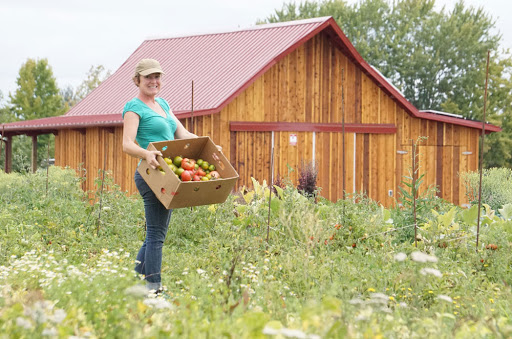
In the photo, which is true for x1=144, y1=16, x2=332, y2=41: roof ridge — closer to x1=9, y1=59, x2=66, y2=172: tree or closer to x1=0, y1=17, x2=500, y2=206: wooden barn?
x1=0, y1=17, x2=500, y2=206: wooden barn

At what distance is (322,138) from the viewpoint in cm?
1589

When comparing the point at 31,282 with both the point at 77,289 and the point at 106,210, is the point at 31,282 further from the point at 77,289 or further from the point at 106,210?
the point at 106,210

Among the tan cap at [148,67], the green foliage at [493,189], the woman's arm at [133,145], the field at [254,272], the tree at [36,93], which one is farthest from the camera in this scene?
the tree at [36,93]

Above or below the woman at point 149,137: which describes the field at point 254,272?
below

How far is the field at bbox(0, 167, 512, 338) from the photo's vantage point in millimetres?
3131

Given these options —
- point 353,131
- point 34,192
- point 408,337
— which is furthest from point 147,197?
point 353,131

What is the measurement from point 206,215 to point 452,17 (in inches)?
1334

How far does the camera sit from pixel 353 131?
1630cm

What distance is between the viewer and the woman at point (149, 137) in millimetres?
5227

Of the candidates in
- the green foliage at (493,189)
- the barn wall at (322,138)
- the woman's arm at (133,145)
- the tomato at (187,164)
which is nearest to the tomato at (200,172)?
the tomato at (187,164)

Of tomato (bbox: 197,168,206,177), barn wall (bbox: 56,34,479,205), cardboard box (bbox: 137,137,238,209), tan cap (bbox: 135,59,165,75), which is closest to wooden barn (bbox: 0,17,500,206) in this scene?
barn wall (bbox: 56,34,479,205)

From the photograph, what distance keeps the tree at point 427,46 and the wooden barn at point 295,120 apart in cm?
2068

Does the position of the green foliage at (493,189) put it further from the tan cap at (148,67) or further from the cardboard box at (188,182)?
the tan cap at (148,67)

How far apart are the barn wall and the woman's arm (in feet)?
29.6
